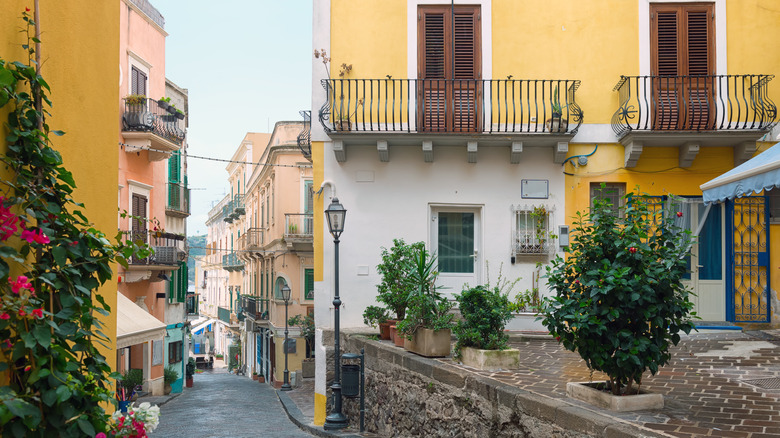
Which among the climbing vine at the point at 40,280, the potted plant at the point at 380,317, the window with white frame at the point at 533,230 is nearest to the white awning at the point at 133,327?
the potted plant at the point at 380,317

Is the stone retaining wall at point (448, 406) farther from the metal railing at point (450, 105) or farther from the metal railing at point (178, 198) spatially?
the metal railing at point (178, 198)

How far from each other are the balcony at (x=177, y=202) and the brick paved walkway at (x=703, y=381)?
55.4ft

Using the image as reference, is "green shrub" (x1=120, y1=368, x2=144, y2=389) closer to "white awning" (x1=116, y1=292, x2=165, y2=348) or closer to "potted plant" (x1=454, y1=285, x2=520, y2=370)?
"white awning" (x1=116, y1=292, x2=165, y2=348)

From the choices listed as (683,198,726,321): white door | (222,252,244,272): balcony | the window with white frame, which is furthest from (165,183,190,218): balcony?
(222,252,244,272): balcony

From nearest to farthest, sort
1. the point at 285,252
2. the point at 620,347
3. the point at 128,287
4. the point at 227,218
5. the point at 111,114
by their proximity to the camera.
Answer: the point at 111,114 < the point at 620,347 < the point at 128,287 < the point at 285,252 < the point at 227,218

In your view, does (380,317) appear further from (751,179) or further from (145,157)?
(145,157)

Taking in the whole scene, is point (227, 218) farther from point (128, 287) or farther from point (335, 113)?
point (335, 113)

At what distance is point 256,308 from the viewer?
117 feet

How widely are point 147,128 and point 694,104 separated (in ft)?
48.0

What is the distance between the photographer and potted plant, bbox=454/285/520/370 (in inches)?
322

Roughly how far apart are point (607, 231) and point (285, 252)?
974 inches

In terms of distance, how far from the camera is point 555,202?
40.8 ft

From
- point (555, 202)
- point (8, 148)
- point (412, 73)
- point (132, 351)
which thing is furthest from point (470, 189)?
point (132, 351)

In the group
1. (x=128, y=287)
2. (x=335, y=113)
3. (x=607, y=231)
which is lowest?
(x=128, y=287)
